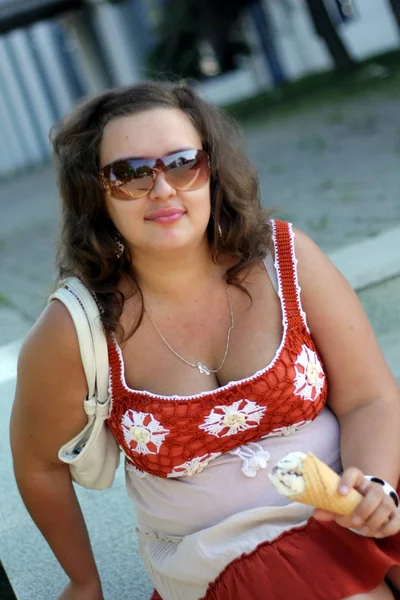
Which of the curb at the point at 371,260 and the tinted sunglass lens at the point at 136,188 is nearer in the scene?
the tinted sunglass lens at the point at 136,188

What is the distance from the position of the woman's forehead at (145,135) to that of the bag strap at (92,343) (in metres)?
0.36

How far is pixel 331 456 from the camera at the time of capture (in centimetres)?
210

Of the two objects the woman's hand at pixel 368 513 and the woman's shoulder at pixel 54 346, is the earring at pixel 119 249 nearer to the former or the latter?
the woman's shoulder at pixel 54 346

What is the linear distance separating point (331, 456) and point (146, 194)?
76 cm

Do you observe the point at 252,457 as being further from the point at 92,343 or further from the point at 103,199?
the point at 103,199

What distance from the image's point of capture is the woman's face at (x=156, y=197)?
2.05 meters

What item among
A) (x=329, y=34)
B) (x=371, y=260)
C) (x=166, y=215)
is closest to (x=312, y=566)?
(x=166, y=215)

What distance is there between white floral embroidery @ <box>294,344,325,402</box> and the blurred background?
0.85m

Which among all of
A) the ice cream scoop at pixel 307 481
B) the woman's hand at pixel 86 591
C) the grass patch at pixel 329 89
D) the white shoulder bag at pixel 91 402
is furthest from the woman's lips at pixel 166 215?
the grass patch at pixel 329 89

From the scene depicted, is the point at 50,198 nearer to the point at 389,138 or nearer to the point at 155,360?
the point at 389,138

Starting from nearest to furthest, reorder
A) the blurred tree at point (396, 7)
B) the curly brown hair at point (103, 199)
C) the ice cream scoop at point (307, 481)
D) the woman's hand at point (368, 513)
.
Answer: the ice cream scoop at point (307, 481) < the woman's hand at point (368, 513) < the curly brown hair at point (103, 199) < the blurred tree at point (396, 7)

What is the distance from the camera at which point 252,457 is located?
6.61 feet

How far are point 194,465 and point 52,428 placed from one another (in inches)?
14.1

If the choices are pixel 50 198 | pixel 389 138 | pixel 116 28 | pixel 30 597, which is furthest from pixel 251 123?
pixel 30 597
